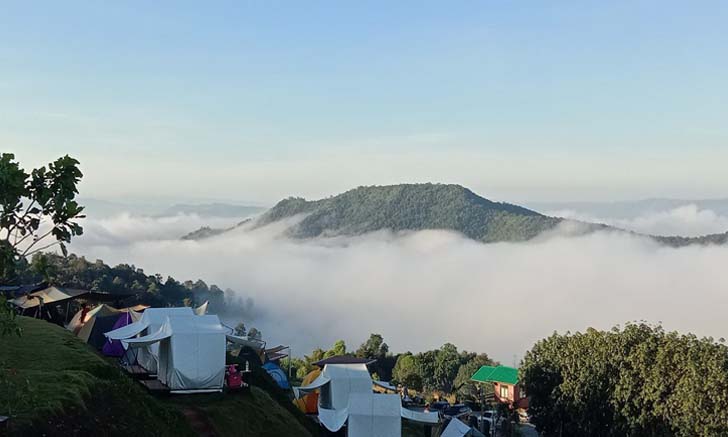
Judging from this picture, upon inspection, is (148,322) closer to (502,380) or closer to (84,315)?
(84,315)

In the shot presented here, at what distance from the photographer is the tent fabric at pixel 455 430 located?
3784 cm

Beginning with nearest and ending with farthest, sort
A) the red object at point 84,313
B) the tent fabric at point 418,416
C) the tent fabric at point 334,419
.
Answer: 1. the tent fabric at point 334,419
2. the tent fabric at point 418,416
3. the red object at point 84,313

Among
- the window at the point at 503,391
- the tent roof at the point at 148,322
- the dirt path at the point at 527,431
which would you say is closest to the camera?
the tent roof at the point at 148,322

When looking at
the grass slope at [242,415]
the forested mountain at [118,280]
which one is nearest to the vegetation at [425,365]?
the forested mountain at [118,280]

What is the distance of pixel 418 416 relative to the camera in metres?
32.9

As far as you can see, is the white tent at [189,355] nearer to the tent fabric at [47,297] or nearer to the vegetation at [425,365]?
the tent fabric at [47,297]

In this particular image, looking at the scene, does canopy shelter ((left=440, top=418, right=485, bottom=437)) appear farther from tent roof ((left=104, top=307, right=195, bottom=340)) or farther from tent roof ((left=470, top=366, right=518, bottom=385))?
tent roof ((left=470, top=366, right=518, bottom=385))

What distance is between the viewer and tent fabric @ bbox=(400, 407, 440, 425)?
32.2m

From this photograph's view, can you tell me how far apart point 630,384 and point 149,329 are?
2393 centimetres

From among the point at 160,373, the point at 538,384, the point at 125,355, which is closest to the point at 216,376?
the point at 160,373

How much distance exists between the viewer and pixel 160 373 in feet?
93.7

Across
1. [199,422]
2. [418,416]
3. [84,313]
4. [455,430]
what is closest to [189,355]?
[199,422]

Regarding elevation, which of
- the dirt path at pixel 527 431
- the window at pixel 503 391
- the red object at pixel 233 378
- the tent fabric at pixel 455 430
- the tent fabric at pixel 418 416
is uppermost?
the red object at pixel 233 378

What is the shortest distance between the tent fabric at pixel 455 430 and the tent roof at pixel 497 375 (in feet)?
132
